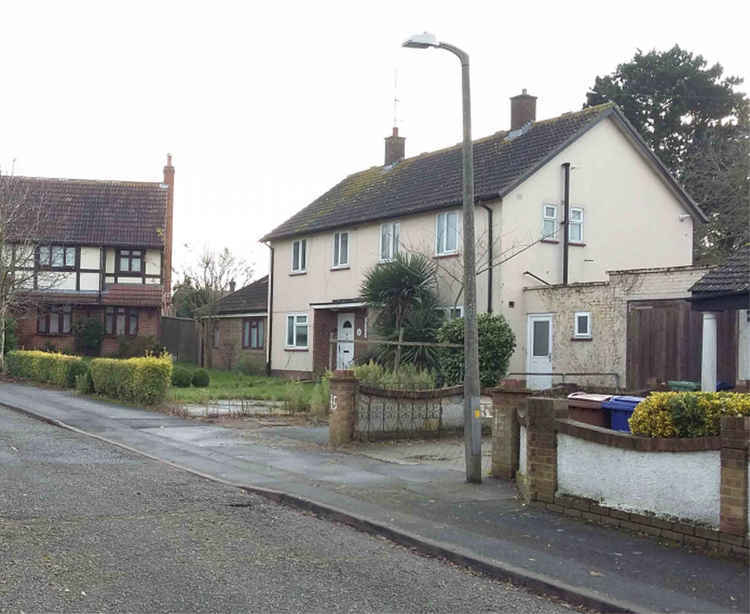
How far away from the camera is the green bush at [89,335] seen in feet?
129

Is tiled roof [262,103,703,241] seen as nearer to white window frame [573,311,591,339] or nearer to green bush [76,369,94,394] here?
white window frame [573,311,591,339]

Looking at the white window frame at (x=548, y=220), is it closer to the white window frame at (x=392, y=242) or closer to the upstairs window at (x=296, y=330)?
the white window frame at (x=392, y=242)

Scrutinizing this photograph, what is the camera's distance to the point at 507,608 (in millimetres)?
6469

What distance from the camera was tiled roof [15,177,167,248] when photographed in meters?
39.8

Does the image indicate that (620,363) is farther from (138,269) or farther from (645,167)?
(138,269)

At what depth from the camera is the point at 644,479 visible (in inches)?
331

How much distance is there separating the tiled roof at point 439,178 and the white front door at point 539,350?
11.5 feet

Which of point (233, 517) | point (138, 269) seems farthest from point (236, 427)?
point (138, 269)

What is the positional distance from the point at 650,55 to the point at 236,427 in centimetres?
3308

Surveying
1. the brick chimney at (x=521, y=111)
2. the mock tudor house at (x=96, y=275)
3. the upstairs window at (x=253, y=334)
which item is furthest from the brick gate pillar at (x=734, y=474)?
the mock tudor house at (x=96, y=275)

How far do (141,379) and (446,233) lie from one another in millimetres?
9984

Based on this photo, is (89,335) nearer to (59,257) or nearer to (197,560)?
(59,257)

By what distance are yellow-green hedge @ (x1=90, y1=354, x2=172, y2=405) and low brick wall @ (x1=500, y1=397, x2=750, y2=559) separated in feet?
40.4

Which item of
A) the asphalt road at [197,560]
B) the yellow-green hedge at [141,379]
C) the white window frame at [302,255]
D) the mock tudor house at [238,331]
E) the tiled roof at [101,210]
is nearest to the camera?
the asphalt road at [197,560]
